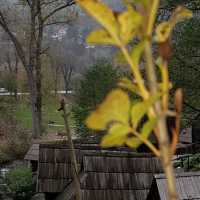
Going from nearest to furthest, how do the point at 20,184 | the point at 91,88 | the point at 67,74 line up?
the point at 20,184 → the point at 91,88 → the point at 67,74

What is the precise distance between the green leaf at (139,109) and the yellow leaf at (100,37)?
0.09m

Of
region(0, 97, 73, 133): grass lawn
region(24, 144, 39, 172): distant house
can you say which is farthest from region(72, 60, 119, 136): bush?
region(0, 97, 73, 133): grass lawn

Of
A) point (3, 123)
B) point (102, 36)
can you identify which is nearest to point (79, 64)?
point (3, 123)

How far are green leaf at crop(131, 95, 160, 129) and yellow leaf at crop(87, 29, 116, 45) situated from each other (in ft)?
0.30

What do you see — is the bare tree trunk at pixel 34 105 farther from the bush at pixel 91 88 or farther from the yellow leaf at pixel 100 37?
the yellow leaf at pixel 100 37

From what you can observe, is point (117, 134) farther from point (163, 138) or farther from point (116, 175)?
point (116, 175)

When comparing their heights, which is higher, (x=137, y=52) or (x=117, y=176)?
(x=117, y=176)

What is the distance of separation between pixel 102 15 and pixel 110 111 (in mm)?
130

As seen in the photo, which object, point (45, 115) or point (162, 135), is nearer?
point (162, 135)

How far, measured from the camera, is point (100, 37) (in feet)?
1.92

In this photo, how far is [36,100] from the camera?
1792 cm

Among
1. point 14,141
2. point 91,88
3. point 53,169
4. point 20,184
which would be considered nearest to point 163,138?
point 53,169

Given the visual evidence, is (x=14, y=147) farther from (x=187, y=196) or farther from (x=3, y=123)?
(x=187, y=196)

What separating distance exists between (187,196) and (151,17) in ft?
13.6
